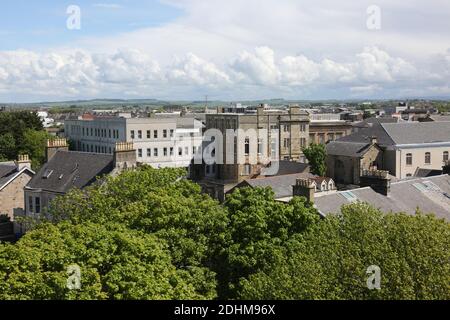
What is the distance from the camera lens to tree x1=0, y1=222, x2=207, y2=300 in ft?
71.7

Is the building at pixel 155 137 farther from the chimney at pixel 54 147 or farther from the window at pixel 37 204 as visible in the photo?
the window at pixel 37 204

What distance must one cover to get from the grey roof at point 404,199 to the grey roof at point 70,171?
19.9 meters

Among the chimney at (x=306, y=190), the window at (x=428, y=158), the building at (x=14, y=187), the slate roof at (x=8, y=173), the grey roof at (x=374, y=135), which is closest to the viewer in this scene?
the chimney at (x=306, y=190)

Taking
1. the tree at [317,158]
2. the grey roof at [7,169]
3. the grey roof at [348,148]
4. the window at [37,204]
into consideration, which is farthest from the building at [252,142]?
the window at [37,204]

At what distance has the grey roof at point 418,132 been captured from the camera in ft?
246

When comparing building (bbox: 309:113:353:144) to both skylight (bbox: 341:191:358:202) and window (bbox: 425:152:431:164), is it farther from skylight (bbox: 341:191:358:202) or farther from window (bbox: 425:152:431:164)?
skylight (bbox: 341:191:358:202)

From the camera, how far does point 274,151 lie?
86.8 m

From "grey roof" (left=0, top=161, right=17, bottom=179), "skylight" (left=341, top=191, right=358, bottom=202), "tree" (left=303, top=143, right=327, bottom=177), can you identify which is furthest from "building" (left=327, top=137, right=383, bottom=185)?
"grey roof" (left=0, top=161, right=17, bottom=179)

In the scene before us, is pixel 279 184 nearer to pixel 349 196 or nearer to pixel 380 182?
pixel 380 182

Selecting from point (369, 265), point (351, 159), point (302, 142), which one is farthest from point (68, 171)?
point (302, 142)

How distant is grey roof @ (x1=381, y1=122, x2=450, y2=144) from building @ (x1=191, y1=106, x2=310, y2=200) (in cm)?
1591

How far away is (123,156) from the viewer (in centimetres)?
4941
